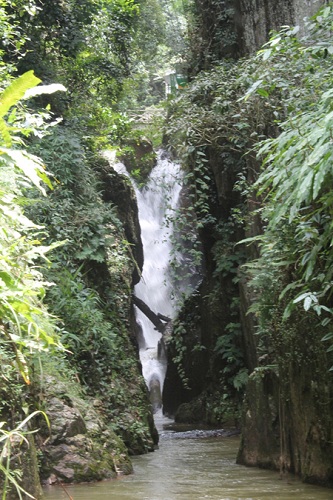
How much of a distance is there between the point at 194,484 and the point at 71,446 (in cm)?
135

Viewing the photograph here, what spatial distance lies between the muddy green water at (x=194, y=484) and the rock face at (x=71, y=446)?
7.2 inches

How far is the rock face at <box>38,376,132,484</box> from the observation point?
685 cm

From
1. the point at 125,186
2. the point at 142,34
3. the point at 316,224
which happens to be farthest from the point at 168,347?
the point at 316,224

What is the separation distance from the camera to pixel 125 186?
15.1 m

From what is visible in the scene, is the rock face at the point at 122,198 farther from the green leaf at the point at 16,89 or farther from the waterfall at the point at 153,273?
the green leaf at the point at 16,89

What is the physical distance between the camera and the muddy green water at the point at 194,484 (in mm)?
5992

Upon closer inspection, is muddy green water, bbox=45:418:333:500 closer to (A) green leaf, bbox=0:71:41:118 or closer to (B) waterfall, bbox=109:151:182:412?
(A) green leaf, bbox=0:71:41:118

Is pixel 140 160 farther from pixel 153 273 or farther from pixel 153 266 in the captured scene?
pixel 153 273

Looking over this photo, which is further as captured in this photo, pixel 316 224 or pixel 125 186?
pixel 125 186

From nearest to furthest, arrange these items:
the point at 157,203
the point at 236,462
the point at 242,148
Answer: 1. the point at 236,462
2. the point at 242,148
3. the point at 157,203

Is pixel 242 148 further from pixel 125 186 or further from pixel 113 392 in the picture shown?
pixel 113 392

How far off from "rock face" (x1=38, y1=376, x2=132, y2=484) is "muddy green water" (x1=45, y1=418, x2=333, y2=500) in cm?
18

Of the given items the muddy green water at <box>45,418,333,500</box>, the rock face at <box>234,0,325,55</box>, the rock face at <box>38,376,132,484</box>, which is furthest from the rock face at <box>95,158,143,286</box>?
the rock face at <box>38,376,132,484</box>

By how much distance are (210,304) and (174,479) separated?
323 inches
